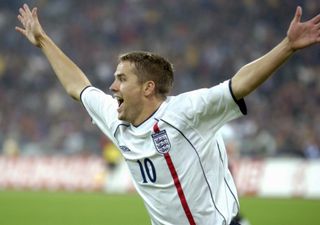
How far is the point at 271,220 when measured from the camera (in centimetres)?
1452

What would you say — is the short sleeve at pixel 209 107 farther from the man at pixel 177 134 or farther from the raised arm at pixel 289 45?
the raised arm at pixel 289 45

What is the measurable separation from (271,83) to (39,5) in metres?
10.2

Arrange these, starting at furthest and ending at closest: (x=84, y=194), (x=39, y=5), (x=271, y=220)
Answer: (x=39, y=5) → (x=84, y=194) → (x=271, y=220)

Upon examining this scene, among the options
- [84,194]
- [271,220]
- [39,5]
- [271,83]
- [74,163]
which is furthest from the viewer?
[39,5]

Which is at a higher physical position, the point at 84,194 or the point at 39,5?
the point at 39,5

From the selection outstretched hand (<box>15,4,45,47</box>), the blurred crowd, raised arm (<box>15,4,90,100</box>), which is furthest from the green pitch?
outstretched hand (<box>15,4,45,47</box>)

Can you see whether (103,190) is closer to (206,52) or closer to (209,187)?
(206,52)

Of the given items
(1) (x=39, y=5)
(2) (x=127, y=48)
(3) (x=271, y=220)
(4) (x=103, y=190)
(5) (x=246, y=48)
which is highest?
(1) (x=39, y=5)

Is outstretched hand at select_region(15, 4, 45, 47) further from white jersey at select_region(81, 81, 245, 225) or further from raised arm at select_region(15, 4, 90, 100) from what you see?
white jersey at select_region(81, 81, 245, 225)

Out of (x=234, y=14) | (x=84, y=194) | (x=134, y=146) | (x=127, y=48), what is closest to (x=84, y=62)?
(x=127, y=48)

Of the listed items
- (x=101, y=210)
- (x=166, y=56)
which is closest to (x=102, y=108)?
(x=101, y=210)

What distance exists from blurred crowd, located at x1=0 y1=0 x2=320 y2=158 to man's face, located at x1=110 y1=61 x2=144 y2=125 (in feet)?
54.4

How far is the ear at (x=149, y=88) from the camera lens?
5.41 m

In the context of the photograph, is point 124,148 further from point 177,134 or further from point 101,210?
point 101,210
